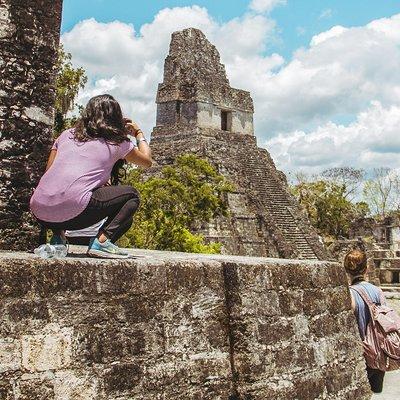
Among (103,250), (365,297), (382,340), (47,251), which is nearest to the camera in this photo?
(47,251)

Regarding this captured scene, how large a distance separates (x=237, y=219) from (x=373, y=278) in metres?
5.65

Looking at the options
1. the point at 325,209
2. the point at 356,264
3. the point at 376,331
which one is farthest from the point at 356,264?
the point at 325,209

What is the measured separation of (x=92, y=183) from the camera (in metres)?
3.66

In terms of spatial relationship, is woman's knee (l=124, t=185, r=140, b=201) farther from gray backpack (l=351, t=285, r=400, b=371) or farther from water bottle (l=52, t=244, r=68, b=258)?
gray backpack (l=351, t=285, r=400, b=371)

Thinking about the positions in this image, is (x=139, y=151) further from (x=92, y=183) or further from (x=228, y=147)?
(x=228, y=147)

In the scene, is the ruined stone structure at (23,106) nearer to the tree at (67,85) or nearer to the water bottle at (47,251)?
the water bottle at (47,251)

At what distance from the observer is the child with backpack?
500 cm

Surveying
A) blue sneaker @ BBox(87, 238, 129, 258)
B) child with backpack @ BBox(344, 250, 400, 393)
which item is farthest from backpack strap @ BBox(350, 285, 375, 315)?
blue sneaker @ BBox(87, 238, 129, 258)

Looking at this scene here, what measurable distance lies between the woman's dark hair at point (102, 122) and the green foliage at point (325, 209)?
116ft

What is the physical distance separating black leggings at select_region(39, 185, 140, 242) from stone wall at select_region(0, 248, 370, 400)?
0.27m

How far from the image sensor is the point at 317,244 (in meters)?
26.2

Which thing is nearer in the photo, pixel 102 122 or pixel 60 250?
pixel 60 250

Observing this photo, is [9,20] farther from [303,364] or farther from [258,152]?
[258,152]

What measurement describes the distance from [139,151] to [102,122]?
315mm
